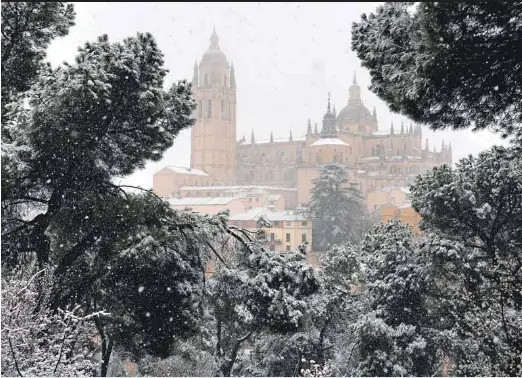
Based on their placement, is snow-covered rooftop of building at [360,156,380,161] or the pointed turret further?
snow-covered rooftop of building at [360,156,380,161]

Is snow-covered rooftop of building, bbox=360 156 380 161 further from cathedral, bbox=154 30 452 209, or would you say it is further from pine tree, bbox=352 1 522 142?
pine tree, bbox=352 1 522 142

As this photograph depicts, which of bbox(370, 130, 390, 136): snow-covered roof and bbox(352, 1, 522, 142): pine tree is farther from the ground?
bbox(370, 130, 390, 136): snow-covered roof

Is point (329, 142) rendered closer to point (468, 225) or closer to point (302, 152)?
point (302, 152)

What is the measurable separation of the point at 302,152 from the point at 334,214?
19.1m

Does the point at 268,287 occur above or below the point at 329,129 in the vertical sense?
below

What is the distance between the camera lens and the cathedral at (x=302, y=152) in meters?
22.9

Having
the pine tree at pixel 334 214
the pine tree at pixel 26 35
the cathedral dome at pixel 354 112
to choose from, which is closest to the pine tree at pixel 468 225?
the pine tree at pixel 26 35

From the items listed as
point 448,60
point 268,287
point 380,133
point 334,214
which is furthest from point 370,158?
point 448,60

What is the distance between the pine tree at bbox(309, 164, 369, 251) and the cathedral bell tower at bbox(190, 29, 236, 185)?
4440 mm

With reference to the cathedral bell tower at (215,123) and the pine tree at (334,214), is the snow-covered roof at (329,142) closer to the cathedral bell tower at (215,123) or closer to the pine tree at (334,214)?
the cathedral bell tower at (215,123)

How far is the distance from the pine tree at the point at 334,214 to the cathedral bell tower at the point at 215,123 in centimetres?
444

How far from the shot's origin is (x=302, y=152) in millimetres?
32031

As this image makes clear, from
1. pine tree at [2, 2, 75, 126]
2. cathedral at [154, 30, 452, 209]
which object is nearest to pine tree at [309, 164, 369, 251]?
cathedral at [154, 30, 452, 209]

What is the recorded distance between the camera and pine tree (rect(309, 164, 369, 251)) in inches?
456
